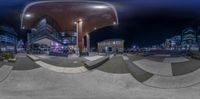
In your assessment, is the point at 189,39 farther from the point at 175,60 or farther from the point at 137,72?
the point at 137,72

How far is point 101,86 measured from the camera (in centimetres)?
141

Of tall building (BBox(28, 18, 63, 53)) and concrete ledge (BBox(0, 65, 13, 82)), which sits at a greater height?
tall building (BBox(28, 18, 63, 53))

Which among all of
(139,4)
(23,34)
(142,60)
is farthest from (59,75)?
(139,4)

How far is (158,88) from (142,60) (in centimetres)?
17

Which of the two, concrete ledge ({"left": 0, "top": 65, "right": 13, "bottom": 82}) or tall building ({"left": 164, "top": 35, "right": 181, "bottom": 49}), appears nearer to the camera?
tall building ({"left": 164, "top": 35, "right": 181, "bottom": 49})

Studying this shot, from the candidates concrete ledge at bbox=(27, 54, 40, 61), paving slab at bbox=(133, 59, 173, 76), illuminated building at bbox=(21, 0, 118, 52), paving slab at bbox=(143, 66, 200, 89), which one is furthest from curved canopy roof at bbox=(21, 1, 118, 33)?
paving slab at bbox=(143, 66, 200, 89)

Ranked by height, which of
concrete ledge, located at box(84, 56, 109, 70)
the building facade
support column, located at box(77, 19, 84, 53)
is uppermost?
support column, located at box(77, 19, 84, 53)

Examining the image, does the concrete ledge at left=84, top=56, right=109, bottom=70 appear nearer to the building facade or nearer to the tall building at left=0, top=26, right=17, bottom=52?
the building facade

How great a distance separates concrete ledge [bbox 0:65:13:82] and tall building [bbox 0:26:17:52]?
0.11 m

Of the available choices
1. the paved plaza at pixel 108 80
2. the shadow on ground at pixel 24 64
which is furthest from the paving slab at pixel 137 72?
the shadow on ground at pixel 24 64

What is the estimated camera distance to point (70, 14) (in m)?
1.33

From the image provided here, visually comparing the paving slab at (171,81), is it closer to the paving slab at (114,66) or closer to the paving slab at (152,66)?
the paving slab at (152,66)

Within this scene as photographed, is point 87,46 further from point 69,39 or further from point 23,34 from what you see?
point 23,34

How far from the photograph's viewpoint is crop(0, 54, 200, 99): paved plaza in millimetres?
1393
